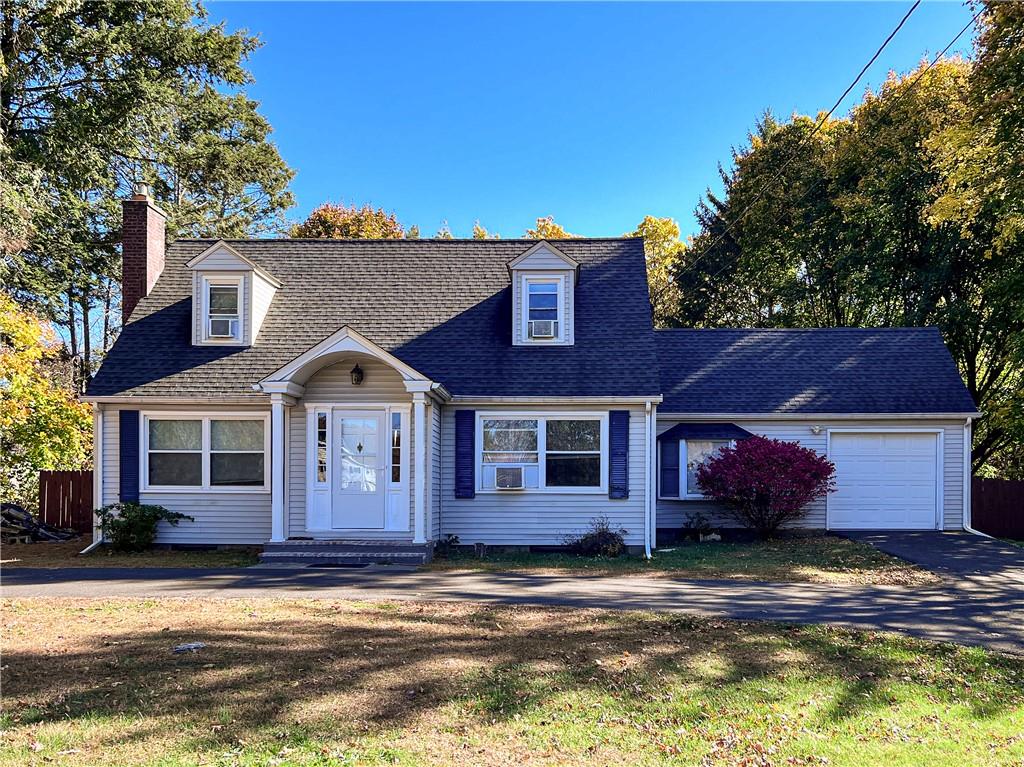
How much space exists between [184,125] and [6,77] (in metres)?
6.13

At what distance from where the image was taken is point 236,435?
15328 millimetres

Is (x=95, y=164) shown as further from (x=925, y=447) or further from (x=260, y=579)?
(x=925, y=447)

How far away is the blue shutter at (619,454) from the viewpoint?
589 inches

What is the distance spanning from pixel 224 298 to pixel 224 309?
24 cm

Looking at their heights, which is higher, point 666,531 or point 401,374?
point 401,374

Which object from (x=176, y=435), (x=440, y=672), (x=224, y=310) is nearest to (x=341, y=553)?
(x=176, y=435)

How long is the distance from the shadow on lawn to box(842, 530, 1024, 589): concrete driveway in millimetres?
5114

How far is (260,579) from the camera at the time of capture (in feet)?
38.0

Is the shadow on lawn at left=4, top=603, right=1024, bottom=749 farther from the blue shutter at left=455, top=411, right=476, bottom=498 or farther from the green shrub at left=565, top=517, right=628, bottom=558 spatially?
the blue shutter at left=455, top=411, right=476, bottom=498

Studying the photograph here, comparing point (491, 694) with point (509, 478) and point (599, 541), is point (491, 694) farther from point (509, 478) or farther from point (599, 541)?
point (509, 478)

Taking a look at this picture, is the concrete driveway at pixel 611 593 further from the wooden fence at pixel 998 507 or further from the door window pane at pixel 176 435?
the wooden fence at pixel 998 507

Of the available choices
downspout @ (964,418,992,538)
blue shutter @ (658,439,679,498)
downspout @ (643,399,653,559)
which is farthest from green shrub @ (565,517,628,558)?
downspout @ (964,418,992,538)

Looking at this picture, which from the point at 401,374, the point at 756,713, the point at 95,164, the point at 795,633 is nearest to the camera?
the point at 756,713

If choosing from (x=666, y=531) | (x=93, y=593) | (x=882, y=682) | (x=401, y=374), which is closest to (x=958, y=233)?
(x=666, y=531)
